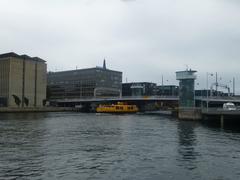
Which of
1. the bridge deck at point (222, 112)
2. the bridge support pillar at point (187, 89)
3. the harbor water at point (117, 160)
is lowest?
the harbor water at point (117, 160)

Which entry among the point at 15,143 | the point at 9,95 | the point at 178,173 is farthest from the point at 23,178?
the point at 9,95

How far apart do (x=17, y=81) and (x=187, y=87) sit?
111 meters

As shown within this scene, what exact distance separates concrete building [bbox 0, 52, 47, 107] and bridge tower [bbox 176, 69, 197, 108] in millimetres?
105574

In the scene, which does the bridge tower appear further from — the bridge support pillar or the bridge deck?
the bridge deck

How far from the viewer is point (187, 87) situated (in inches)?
4279

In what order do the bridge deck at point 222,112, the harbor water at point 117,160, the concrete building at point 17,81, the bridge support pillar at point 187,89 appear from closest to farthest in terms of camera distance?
the harbor water at point 117,160 < the bridge deck at point 222,112 < the bridge support pillar at point 187,89 < the concrete building at point 17,81

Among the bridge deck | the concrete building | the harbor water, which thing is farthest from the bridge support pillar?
the concrete building

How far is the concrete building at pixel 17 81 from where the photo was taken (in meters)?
188

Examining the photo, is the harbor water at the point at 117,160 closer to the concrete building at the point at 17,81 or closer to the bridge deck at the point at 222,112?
the bridge deck at the point at 222,112

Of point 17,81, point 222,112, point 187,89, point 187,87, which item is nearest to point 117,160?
point 222,112

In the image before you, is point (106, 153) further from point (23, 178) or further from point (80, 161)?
point (23, 178)

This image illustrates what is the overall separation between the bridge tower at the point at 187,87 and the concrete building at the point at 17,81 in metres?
106

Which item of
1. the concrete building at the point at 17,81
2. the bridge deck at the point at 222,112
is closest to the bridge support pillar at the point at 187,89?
the bridge deck at the point at 222,112

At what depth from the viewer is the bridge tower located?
107 metres
